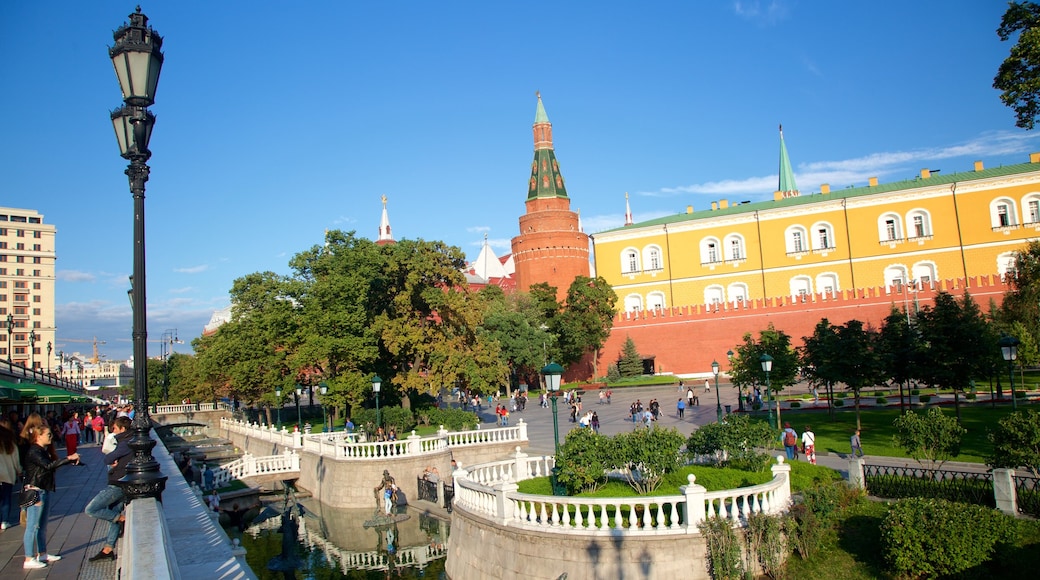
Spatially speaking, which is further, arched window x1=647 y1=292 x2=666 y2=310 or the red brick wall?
arched window x1=647 y1=292 x2=666 y2=310

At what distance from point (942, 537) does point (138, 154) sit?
10.2 metres

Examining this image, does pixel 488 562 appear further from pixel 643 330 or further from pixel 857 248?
pixel 857 248

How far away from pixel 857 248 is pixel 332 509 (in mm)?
50881

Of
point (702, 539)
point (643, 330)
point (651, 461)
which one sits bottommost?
point (702, 539)

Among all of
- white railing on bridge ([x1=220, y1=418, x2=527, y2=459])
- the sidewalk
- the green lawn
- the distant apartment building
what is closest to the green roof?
the green lawn

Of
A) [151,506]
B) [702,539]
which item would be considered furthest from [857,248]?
[151,506]

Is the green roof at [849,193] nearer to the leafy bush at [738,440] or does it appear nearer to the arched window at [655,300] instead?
the arched window at [655,300]

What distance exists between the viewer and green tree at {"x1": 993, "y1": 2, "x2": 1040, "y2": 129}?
15.0 metres

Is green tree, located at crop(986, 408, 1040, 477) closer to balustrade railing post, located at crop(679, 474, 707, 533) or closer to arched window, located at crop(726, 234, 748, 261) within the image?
balustrade railing post, located at crop(679, 474, 707, 533)

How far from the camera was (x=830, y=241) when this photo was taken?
59188 millimetres

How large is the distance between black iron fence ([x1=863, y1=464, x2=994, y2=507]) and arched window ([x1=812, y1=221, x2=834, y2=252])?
164 feet

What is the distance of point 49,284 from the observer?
86.3m

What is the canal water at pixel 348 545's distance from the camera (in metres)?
15.0

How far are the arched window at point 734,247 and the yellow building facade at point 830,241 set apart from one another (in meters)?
0.09
